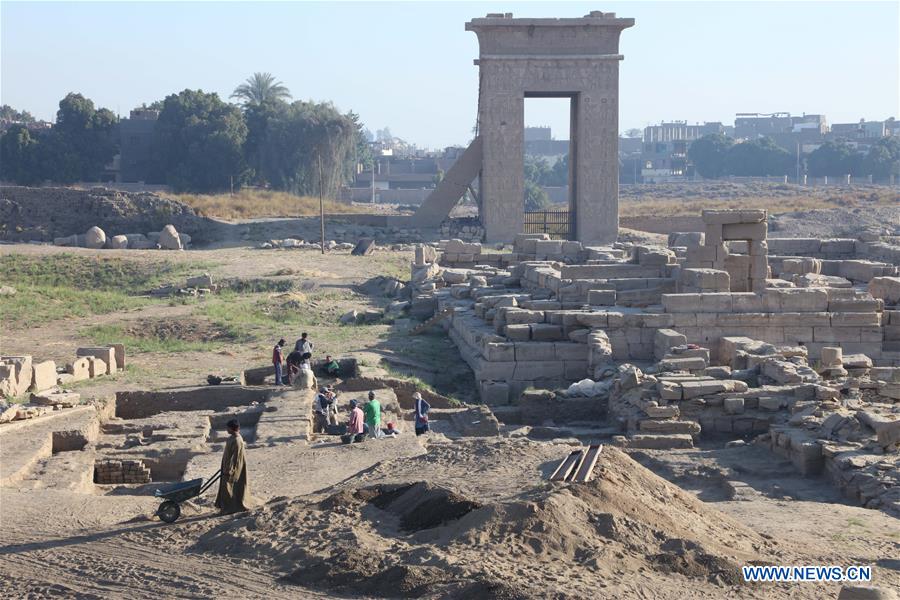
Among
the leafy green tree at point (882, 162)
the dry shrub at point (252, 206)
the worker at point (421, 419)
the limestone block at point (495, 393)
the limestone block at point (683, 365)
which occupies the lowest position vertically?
the limestone block at point (495, 393)

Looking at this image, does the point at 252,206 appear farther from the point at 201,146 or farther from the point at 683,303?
the point at 683,303

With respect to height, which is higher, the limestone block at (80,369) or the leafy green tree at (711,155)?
the leafy green tree at (711,155)

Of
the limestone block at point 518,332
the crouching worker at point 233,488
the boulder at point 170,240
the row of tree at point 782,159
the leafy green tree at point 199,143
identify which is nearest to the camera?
the crouching worker at point 233,488

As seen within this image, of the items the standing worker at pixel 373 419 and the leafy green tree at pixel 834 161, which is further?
the leafy green tree at pixel 834 161

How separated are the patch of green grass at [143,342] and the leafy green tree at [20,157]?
104 feet

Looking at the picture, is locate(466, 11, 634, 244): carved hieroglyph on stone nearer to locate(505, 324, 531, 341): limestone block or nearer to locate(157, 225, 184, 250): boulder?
locate(157, 225, 184, 250): boulder

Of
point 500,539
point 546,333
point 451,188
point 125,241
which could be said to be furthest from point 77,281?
point 500,539

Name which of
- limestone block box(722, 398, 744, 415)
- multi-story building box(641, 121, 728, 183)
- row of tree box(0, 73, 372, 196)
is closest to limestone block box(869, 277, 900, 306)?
limestone block box(722, 398, 744, 415)

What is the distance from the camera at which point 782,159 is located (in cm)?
10400

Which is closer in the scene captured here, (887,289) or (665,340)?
(665,340)

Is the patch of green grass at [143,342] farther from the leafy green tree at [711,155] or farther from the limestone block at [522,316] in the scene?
the leafy green tree at [711,155]

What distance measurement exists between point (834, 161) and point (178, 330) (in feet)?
268

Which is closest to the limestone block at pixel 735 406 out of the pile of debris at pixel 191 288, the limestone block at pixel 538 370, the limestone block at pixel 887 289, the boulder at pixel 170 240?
the limestone block at pixel 538 370

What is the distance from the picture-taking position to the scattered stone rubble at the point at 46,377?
601 inches
